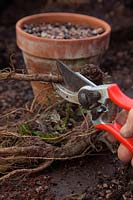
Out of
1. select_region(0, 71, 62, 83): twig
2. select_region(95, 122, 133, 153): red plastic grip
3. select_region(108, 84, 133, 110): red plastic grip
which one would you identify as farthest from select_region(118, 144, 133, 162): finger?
select_region(0, 71, 62, 83): twig

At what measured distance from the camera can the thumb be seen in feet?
3.67

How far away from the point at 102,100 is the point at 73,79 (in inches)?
5.5

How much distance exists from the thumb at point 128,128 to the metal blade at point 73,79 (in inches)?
7.4

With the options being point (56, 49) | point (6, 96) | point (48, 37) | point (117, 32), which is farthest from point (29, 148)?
point (117, 32)

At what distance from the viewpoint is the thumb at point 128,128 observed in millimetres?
1117

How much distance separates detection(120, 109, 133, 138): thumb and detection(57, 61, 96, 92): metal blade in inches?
7.4

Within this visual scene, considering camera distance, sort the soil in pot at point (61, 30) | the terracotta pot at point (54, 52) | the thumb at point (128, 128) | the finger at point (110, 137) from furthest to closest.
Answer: the soil in pot at point (61, 30), the terracotta pot at point (54, 52), the finger at point (110, 137), the thumb at point (128, 128)

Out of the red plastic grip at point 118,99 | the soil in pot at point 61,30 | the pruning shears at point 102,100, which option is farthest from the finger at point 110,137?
the soil in pot at point 61,30

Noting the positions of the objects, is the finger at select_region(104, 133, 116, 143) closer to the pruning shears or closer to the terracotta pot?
the pruning shears

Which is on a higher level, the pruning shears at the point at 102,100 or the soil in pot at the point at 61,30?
the pruning shears at the point at 102,100

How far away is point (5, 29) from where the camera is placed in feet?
9.96

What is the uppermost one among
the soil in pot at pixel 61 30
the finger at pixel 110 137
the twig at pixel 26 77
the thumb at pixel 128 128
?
the thumb at pixel 128 128

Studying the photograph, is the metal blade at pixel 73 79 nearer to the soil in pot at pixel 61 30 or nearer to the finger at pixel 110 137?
the finger at pixel 110 137

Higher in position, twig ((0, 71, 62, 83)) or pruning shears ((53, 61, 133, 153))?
pruning shears ((53, 61, 133, 153))
